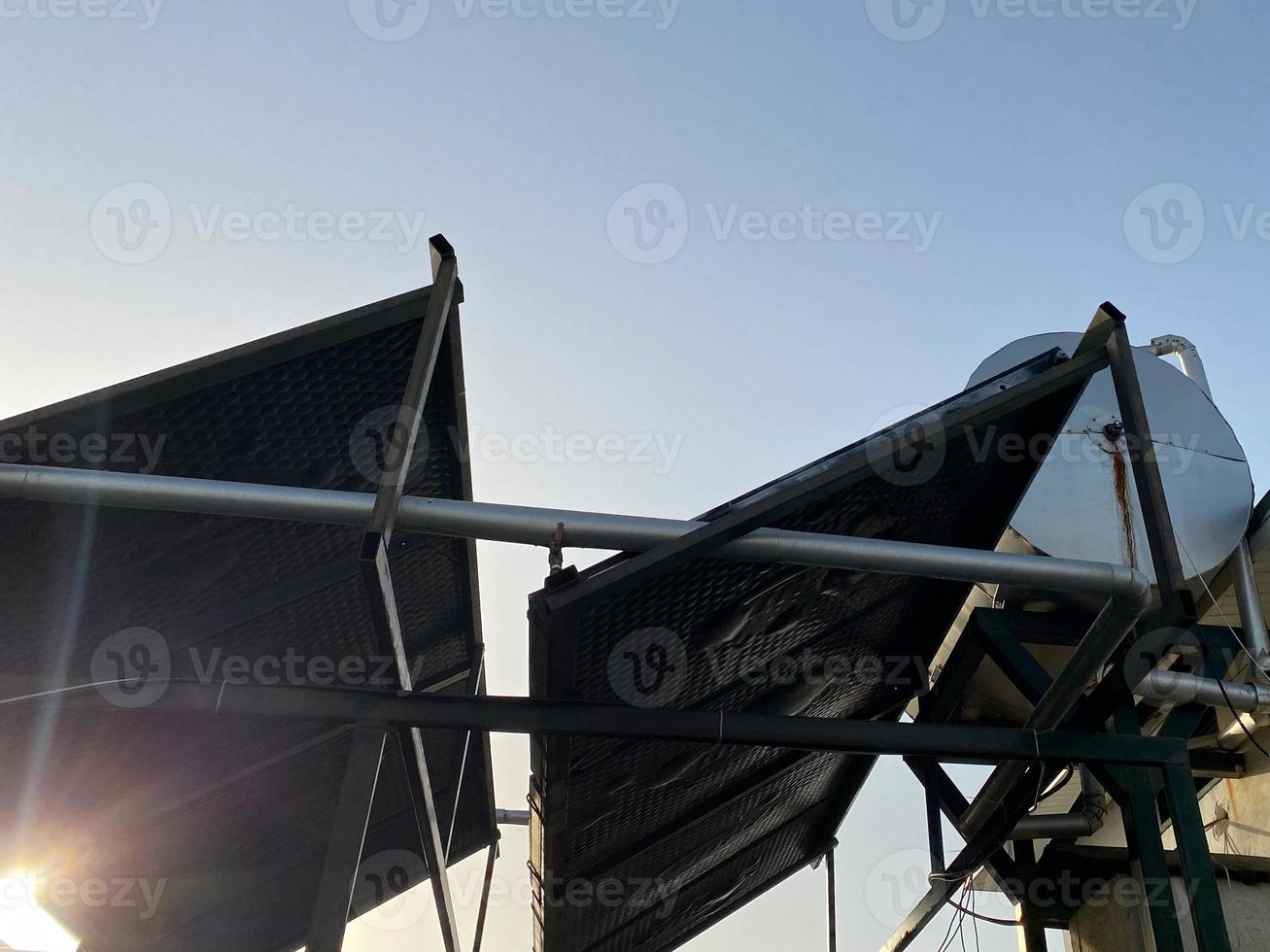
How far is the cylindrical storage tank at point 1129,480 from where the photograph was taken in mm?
7328

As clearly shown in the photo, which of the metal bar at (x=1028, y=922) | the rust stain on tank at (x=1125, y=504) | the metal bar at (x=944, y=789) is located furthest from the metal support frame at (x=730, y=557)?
the metal bar at (x=1028, y=922)

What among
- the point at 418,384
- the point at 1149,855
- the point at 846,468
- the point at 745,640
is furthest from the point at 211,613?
the point at 1149,855

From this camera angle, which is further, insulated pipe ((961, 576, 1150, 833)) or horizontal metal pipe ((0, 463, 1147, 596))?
insulated pipe ((961, 576, 1150, 833))

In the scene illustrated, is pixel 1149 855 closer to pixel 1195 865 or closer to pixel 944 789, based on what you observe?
pixel 1195 865

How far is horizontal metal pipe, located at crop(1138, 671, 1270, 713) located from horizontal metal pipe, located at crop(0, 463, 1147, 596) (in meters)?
1.71

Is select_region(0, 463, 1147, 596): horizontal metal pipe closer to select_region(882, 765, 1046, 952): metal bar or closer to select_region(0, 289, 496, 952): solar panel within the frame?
select_region(0, 289, 496, 952): solar panel

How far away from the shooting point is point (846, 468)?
19.0 ft

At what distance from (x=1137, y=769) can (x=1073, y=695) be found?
757 mm

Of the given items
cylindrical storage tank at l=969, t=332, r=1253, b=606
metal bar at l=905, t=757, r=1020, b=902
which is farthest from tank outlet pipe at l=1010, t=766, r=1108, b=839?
cylindrical storage tank at l=969, t=332, r=1253, b=606

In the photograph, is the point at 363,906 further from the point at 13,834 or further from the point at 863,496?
the point at 863,496

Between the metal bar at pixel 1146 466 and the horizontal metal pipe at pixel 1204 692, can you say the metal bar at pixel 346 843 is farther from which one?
the horizontal metal pipe at pixel 1204 692

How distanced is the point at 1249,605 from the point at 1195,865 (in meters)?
2.65

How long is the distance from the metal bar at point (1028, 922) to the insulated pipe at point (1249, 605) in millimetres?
3031

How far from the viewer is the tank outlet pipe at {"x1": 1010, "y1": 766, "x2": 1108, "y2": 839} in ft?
30.3
